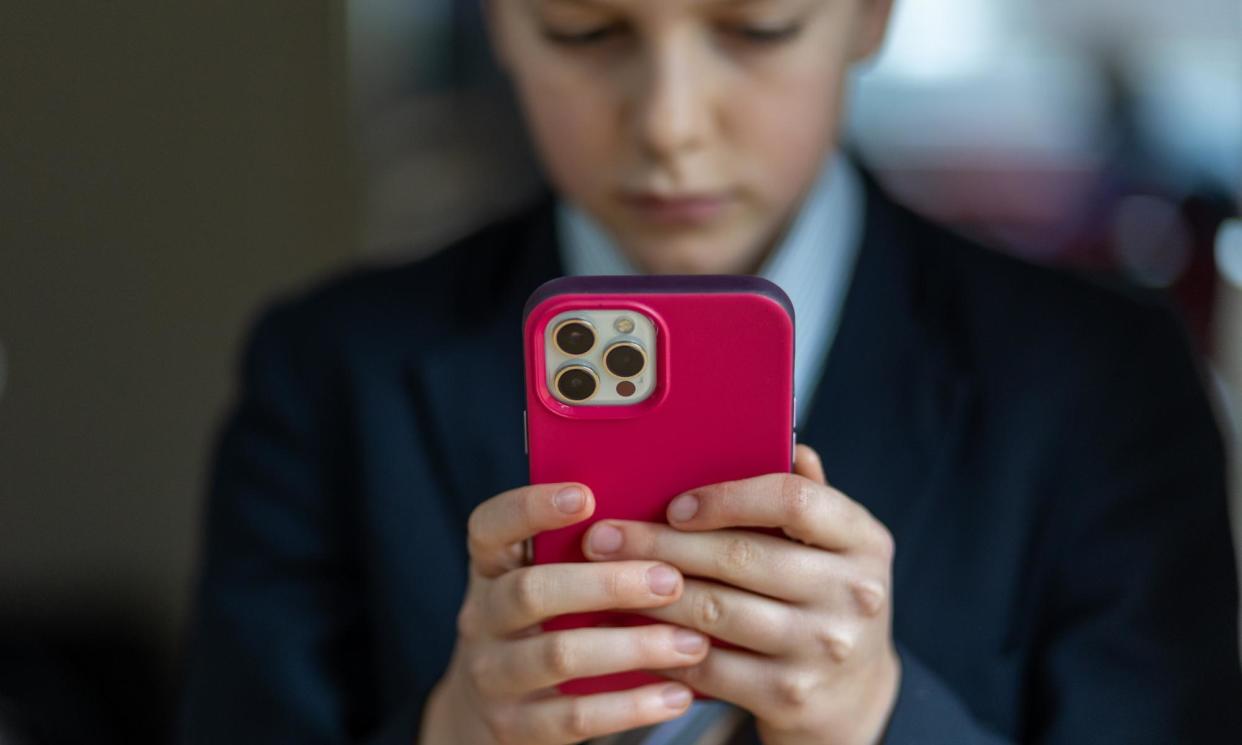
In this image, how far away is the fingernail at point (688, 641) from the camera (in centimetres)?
38

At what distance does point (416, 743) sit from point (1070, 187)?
4.36 ft

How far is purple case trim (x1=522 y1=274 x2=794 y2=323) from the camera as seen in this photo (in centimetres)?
37

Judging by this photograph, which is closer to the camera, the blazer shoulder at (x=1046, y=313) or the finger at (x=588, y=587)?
the finger at (x=588, y=587)

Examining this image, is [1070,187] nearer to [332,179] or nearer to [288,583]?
[332,179]

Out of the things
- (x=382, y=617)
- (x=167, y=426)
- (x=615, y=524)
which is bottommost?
(x=167, y=426)

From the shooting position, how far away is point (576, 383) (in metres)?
0.38

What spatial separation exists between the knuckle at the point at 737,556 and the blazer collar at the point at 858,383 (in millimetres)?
142

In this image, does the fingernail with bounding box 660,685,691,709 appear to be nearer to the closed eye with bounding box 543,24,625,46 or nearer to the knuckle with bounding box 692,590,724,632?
the knuckle with bounding box 692,590,724,632

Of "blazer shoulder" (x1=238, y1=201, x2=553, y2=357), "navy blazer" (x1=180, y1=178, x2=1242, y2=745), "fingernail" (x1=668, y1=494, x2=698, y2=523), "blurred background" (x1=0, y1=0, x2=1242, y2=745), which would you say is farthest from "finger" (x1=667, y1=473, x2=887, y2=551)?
"blurred background" (x1=0, y1=0, x2=1242, y2=745)

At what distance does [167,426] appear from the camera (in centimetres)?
134

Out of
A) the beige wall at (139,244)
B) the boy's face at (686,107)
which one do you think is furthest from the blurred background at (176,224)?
the boy's face at (686,107)

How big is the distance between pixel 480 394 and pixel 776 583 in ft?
0.72

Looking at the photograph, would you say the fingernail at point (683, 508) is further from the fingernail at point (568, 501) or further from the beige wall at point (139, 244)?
the beige wall at point (139, 244)

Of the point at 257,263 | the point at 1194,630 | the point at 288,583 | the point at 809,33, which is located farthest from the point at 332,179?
the point at 1194,630
